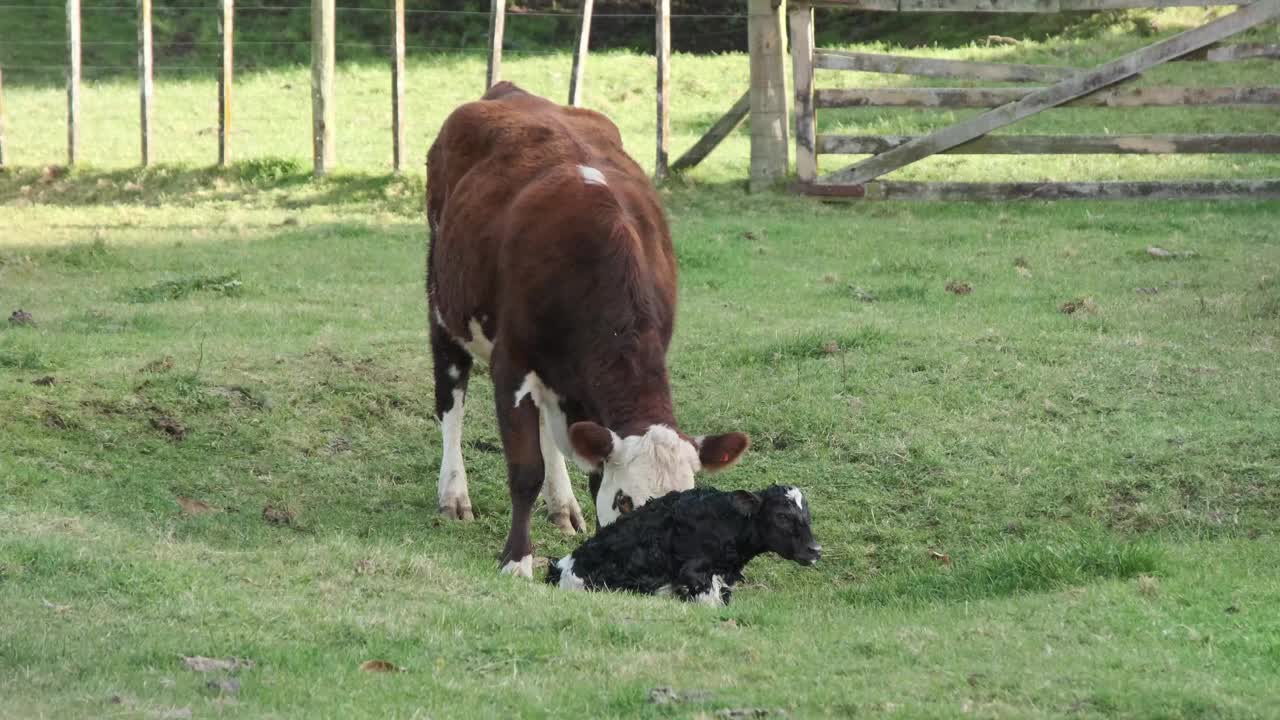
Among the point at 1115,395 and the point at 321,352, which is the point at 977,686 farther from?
the point at 321,352

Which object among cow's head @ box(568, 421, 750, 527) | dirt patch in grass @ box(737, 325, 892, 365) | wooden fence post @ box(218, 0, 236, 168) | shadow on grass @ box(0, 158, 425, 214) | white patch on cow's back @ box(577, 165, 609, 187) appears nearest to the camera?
cow's head @ box(568, 421, 750, 527)

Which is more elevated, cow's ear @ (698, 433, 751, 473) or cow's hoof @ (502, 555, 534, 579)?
cow's ear @ (698, 433, 751, 473)

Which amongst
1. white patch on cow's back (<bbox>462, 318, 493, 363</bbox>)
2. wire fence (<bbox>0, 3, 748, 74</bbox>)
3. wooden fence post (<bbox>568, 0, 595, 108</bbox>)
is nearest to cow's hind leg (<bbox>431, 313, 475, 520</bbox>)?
white patch on cow's back (<bbox>462, 318, 493, 363</bbox>)

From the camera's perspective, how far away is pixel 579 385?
7.95 metres

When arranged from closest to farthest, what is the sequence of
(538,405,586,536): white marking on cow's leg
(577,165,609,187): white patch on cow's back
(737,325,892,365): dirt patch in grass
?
1. (577,165,609,187): white patch on cow's back
2. (538,405,586,536): white marking on cow's leg
3. (737,325,892,365): dirt patch in grass

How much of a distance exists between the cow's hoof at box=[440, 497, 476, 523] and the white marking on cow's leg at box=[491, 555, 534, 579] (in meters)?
1.19

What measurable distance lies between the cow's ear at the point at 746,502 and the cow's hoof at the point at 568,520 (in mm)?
2047

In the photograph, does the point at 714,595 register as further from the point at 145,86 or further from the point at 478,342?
the point at 145,86

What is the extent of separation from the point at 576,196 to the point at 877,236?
7.41 meters

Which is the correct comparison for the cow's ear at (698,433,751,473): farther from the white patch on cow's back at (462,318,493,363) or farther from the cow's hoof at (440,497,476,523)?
the cow's hoof at (440,497,476,523)

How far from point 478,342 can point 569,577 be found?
196cm

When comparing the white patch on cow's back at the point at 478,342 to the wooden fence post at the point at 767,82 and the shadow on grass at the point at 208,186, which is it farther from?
the wooden fence post at the point at 767,82

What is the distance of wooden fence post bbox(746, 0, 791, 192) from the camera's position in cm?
1686

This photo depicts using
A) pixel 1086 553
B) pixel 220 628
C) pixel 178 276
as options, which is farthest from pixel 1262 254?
pixel 220 628
